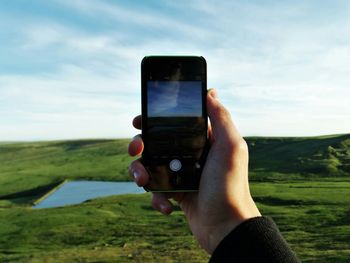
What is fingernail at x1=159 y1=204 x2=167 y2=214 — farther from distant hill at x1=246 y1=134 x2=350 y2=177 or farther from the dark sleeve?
distant hill at x1=246 y1=134 x2=350 y2=177

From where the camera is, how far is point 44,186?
101688mm

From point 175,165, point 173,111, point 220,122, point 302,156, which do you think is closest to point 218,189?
point 220,122

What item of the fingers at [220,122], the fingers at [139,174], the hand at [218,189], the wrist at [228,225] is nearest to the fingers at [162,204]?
the hand at [218,189]

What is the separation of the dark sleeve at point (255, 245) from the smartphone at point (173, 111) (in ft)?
7.53

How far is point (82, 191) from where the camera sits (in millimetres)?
96188

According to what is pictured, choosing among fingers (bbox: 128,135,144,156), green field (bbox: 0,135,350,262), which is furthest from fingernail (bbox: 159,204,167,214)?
green field (bbox: 0,135,350,262)

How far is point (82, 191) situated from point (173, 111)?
301 ft

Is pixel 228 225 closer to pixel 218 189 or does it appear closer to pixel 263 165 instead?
pixel 218 189

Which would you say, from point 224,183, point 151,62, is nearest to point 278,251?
point 224,183

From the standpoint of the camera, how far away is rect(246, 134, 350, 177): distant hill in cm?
10625

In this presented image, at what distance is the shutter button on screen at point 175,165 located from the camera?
22.3 feet

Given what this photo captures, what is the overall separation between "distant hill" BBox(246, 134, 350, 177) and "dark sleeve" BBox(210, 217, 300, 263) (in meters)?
102

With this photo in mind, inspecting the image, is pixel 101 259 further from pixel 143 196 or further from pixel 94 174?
pixel 94 174

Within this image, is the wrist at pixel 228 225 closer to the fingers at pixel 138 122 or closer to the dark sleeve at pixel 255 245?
the dark sleeve at pixel 255 245
